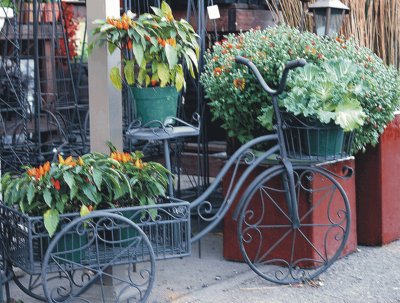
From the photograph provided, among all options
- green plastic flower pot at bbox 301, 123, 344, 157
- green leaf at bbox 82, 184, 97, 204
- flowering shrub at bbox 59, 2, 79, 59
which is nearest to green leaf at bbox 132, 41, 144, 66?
green leaf at bbox 82, 184, 97, 204

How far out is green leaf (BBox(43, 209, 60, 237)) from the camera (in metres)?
4.05

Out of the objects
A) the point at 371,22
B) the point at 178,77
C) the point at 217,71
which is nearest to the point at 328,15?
the point at 371,22

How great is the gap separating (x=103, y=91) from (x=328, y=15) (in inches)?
83.2

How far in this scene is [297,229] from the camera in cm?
532

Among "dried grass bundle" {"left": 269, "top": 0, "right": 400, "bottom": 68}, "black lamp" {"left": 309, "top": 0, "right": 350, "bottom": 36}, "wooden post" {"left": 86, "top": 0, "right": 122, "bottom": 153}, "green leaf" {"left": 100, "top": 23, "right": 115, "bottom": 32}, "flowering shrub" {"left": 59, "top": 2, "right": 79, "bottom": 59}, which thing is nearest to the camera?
"green leaf" {"left": 100, "top": 23, "right": 115, "bottom": 32}

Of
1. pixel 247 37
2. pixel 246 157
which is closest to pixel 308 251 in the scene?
pixel 246 157

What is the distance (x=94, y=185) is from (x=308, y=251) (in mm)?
1761

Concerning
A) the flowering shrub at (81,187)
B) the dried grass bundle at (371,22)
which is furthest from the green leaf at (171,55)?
the dried grass bundle at (371,22)

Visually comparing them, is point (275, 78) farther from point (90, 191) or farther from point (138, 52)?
point (90, 191)

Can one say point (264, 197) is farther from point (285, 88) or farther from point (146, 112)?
point (146, 112)

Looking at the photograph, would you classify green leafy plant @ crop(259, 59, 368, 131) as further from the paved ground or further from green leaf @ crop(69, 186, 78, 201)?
green leaf @ crop(69, 186, 78, 201)

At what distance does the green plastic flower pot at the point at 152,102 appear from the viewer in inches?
186

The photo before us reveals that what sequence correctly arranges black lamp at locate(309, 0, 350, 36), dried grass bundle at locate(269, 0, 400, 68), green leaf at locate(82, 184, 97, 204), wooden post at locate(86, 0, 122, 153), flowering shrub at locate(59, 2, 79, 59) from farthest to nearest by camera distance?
flowering shrub at locate(59, 2, 79, 59) → dried grass bundle at locate(269, 0, 400, 68) → black lamp at locate(309, 0, 350, 36) → wooden post at locate(86, 0, 122, 153) → green leaf at locate(82, 184, 97, 204)

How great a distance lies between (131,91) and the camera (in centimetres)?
479
